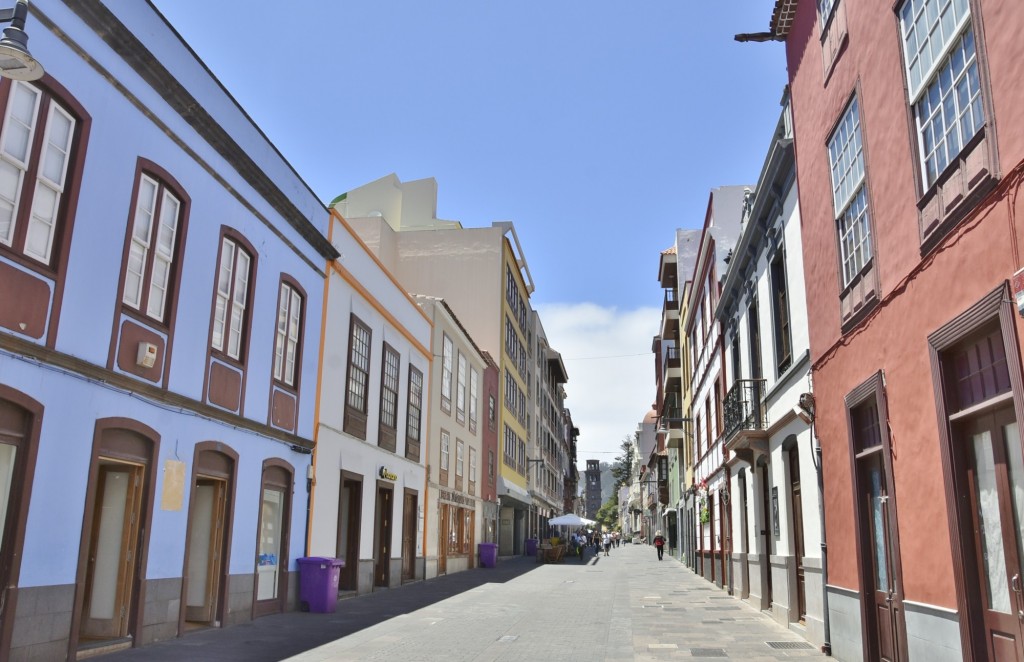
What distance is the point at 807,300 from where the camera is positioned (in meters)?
11.6

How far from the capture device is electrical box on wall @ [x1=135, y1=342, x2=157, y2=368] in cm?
1023

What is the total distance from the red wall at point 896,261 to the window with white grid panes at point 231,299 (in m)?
8.80

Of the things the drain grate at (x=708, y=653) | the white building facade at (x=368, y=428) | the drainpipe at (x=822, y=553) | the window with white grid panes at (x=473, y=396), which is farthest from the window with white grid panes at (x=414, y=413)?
the drainpipe at (x=822, y=553)

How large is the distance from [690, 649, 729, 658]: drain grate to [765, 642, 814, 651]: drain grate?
918mm

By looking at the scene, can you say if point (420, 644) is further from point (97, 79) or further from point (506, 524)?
point (506, 524)

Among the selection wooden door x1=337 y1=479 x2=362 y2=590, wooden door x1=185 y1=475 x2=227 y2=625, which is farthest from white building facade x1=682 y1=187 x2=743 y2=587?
wooden door x1=185 y1=475 x2=227 y2=625

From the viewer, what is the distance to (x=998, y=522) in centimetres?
611

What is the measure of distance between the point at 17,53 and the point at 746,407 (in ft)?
46.1

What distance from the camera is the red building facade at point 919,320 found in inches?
230

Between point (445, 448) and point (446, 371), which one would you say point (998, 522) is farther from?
point (445, 448)

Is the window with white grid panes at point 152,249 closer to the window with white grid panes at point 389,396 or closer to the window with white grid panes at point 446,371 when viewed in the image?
the window with white grid panes at point 389,396

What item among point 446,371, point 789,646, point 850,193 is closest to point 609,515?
point 446,371

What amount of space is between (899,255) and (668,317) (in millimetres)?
30847

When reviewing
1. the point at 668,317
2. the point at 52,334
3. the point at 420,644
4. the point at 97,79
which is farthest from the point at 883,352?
the point at 668,317
